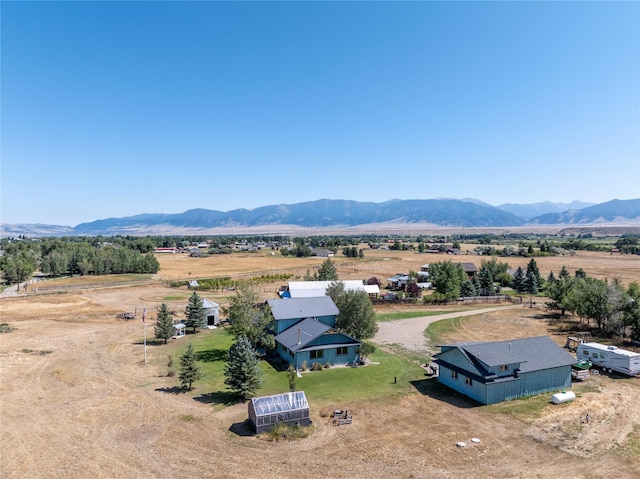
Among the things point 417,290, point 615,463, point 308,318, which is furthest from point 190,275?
point 615,463

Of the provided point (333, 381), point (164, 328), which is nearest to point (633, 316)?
point (333, 381)

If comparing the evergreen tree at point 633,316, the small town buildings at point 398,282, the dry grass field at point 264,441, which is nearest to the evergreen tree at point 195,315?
the dry grass field at point 264,441

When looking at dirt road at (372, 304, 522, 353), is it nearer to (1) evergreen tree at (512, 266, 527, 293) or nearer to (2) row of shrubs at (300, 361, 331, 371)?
(2) row of shrubs at (300, 361, 331, 371)

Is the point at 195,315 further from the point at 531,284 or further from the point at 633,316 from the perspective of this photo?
the point at 531,284

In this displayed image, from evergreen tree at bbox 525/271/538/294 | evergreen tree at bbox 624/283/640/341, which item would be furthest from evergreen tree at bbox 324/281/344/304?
evergreen tree at bbox 525/271/538/294

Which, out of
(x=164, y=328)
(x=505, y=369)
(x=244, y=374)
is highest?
(x=244, y=374)

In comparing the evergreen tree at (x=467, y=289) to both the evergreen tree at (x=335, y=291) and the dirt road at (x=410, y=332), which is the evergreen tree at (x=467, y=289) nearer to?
the dirt road at (x=410, y=332)
